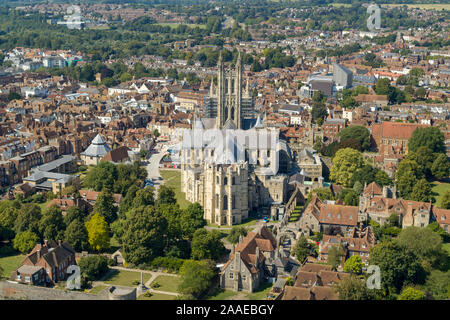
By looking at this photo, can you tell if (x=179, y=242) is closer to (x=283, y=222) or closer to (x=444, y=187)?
(x=283, y=222)

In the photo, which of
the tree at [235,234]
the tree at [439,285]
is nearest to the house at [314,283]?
the tree at [439,285]

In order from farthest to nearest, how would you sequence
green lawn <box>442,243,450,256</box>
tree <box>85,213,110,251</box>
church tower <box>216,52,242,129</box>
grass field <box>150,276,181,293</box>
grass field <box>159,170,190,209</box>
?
church tower <box>216,52,242,129</box>
grass field <box>159,170,190,209</box>
green lawn <box>442,243,450,256</box>
tree <box>85,213,110,251</box>
grass field <box>150,276,181,293</box>

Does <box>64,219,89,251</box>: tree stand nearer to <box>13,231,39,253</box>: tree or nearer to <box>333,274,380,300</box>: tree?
A: <box>13,231,39,253</box>: tree

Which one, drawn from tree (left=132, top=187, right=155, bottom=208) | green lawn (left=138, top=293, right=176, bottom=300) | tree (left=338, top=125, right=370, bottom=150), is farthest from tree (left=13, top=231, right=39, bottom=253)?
tree (left=338, top=125, right=370, bottom=150)

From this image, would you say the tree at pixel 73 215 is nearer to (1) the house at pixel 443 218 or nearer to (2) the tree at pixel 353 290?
(2) the tree at pixel 353 290

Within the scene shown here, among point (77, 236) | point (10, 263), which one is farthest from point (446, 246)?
point (10, 263)
